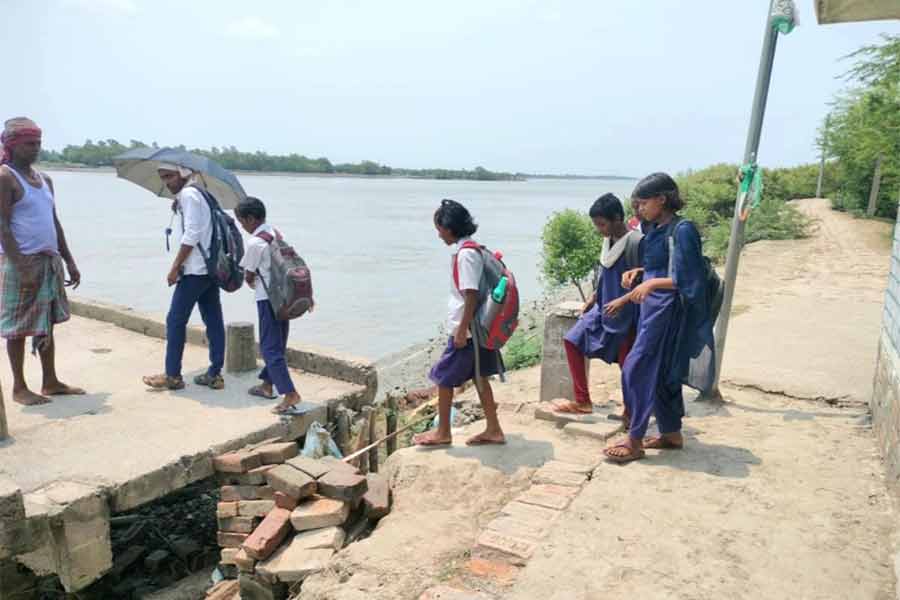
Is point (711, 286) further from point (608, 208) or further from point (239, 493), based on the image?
point (239, 493)

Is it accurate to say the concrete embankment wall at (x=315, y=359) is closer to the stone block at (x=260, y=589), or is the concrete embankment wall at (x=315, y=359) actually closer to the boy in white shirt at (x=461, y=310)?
the boy in white shirt at (x=461, y=310)

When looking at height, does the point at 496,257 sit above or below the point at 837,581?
above

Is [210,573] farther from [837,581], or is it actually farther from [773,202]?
[773,202]

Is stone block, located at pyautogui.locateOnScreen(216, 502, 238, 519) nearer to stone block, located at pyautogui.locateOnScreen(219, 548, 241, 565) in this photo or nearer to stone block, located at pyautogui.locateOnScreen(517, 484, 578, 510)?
stone block, located at pyautogui.locateOnScreen(219, 548, 241, 565)

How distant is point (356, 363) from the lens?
22.4ft

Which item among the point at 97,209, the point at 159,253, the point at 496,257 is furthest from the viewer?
the point at 97,209

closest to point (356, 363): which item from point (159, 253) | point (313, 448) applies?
point (313, 448)

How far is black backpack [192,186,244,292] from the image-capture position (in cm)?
569

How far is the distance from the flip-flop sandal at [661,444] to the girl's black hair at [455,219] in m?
1.73

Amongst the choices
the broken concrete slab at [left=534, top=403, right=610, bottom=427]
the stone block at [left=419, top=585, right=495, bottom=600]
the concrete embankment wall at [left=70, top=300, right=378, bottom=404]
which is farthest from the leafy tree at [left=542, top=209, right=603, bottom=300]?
the stone block at [left=419, top=585, right=495, bottom=600]

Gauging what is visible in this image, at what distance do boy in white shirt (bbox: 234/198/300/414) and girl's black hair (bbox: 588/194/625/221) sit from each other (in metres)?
2.43

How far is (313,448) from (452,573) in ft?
7.97

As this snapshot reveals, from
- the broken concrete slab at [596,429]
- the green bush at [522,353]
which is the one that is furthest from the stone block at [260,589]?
the green bush at [522,353]

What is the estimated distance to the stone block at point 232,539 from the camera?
Result: 4527 millimetres
